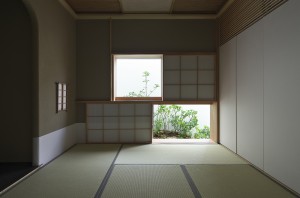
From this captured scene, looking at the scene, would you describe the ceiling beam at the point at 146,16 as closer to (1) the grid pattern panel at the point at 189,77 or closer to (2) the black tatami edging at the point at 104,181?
(1) the grid pattern panel at the point at 189,77

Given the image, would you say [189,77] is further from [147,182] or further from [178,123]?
[147,182]

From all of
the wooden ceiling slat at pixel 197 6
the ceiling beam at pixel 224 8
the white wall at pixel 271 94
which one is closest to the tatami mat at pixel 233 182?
the white wall at pixel 271 94

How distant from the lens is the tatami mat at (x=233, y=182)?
2854mm

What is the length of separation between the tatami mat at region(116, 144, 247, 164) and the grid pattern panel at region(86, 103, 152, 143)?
48 centimetres

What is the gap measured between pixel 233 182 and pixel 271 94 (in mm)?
1198

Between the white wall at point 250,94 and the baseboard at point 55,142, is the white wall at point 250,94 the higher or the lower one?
the higher one

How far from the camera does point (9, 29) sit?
411cm

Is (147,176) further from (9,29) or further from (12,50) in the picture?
(9,29)

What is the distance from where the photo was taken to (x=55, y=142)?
15.0 ft

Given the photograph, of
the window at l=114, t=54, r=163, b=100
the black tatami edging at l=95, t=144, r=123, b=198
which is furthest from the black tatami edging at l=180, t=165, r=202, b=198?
the window at l=114, t=54, r=163, b=100

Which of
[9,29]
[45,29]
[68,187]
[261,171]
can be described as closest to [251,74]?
[261,171]

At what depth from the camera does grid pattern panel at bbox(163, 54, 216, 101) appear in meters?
5.92

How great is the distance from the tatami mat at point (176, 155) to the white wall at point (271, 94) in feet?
1.19

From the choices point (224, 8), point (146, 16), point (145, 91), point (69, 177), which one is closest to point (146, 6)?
point (146, 16)
